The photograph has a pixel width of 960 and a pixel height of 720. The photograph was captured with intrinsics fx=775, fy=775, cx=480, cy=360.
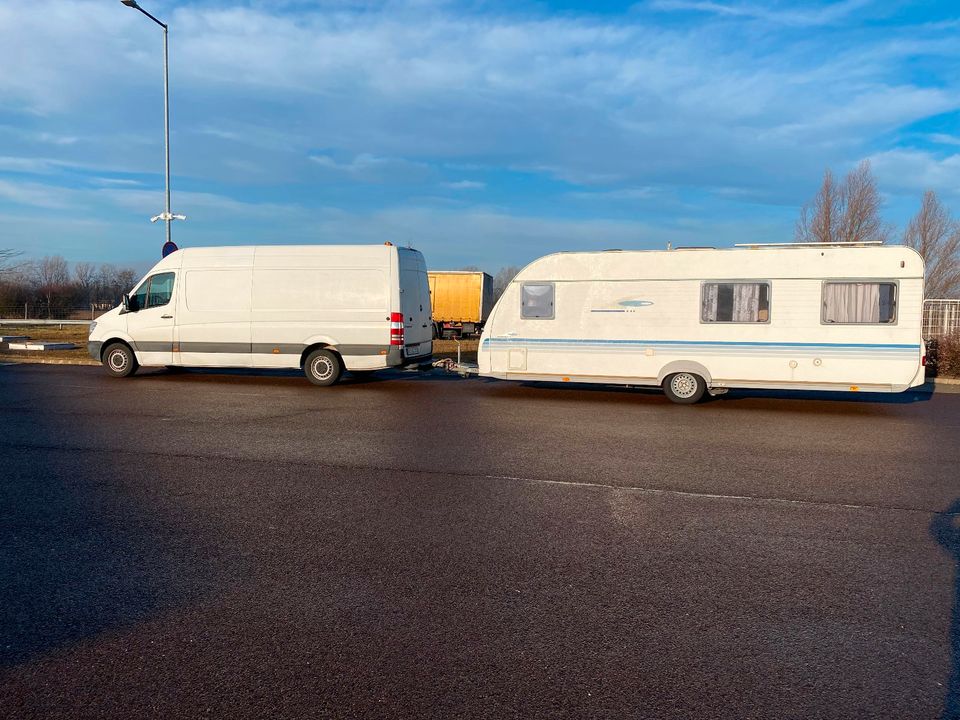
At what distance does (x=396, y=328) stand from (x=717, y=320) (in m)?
5.70

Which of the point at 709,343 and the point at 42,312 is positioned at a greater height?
the point at 42,312

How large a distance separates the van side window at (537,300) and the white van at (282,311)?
236cm

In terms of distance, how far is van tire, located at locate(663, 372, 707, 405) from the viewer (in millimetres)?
12859

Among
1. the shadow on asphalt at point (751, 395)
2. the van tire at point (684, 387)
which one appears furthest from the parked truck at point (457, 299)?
the van tire at point (684, 387)

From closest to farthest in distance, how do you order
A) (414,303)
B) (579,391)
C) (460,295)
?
(579,391)
(414,303)
(460,295)

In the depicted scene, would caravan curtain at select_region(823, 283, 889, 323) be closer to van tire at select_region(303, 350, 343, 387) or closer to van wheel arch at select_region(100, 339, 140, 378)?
van tire at select_region(303, 350, 343, 387)

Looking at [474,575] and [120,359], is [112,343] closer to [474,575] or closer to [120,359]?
[120,359]

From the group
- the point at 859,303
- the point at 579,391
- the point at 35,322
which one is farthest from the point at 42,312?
the point at 859,303

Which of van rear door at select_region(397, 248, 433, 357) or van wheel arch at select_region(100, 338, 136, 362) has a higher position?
van rear door at select_region(397, 248, 433, 357)

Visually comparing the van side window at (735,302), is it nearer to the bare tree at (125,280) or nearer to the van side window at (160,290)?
the van side window at (160,290)

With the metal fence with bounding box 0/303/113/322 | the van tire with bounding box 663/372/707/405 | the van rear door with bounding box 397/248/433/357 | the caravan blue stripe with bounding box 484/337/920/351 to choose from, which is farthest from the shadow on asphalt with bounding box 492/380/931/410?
the metal fence with bounding box 0/303/113/322

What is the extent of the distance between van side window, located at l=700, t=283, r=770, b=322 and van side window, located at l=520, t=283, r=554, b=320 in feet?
8.48

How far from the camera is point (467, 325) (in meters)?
33.0

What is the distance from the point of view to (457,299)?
34375mm
